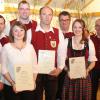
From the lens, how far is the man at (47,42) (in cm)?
274

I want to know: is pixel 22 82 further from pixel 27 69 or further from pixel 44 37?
pixel 44 37

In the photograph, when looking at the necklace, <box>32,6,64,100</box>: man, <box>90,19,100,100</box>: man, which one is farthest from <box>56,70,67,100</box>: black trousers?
the necklace

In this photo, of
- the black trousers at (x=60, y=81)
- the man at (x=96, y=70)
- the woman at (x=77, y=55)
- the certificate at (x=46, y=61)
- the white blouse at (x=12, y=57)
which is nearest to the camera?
the white blouse at (x=12, y=57)

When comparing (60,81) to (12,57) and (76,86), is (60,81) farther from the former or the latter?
(12,57)

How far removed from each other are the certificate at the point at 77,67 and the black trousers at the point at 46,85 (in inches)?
9.3

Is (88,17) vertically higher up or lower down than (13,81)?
higher up

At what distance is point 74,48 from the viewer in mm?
2908

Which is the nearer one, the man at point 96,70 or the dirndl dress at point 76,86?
the dirndl dress at point 76,86

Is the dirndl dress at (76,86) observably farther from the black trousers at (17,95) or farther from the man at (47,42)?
the black trousers at (17,95)

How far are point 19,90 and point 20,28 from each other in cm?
62

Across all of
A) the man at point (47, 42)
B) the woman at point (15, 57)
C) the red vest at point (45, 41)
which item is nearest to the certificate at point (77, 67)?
the man at point (47, 42)

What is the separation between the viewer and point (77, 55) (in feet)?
9.55

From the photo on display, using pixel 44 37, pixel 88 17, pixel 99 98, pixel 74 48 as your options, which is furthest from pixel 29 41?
pixel 88 17

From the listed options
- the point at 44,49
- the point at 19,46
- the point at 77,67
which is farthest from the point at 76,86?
the point at 19,46
